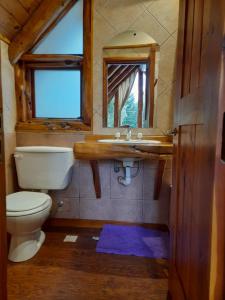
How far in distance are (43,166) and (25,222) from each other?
1.80 feet

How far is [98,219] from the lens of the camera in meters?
2.24

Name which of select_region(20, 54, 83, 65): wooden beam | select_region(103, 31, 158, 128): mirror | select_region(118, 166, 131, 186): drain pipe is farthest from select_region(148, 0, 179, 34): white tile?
select_region(118, 166, 131, 186): drain pipe

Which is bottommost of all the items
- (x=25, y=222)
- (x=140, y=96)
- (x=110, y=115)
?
(x=25, y=222)

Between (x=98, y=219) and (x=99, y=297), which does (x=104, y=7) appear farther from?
(x=99, y=297)

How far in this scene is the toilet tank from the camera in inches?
77.0

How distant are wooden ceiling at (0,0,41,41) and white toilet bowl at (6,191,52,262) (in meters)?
1.40

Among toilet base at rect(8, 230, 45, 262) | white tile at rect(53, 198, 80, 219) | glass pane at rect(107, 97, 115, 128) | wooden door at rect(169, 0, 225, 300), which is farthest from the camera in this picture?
white tile at rect(53, 198, 80, 219)

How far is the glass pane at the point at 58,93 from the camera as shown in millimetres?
2172

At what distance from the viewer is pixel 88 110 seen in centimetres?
211

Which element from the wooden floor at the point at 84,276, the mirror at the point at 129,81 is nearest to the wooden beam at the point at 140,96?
the mirror at the point at 129,81

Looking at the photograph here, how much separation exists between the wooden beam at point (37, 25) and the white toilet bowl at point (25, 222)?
1284mm

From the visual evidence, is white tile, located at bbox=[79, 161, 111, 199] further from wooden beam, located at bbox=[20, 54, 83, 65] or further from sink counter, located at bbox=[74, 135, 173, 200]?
wooden beam, located at bbox=[20, 54, 83, 65]

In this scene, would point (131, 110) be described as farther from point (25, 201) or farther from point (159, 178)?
point (25, 201)

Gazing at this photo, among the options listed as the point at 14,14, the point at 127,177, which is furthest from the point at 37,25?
the point at 127,177
